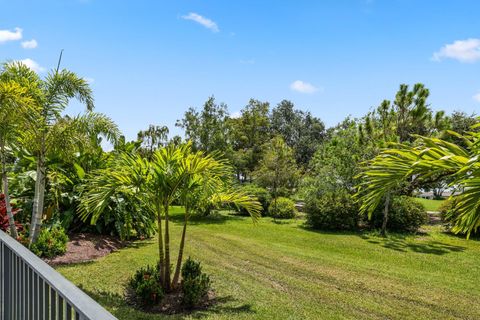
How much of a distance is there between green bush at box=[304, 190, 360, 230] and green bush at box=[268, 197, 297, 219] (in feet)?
14.0

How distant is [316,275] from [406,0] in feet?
20.5

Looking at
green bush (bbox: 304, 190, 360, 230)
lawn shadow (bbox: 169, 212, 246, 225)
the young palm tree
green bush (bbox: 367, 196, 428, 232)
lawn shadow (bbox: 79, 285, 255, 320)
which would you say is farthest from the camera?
lawn shadow (bbox: 169, 212, 246, 225)

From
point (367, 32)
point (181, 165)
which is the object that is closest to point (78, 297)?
point (181, 165)

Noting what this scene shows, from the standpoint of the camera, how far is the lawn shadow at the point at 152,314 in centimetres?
543

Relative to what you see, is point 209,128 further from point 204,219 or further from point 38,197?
point 38,197

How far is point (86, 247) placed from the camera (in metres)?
9.52

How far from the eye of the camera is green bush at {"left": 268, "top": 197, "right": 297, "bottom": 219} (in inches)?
800

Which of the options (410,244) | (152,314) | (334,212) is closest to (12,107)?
(152,314)

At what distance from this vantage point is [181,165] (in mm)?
5844

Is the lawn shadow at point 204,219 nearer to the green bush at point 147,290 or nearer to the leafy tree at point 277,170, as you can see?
the leafy tree at point 277,170

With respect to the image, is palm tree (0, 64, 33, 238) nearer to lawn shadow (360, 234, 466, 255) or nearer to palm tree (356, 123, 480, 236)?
palm tree (356, 123, 480, 236)

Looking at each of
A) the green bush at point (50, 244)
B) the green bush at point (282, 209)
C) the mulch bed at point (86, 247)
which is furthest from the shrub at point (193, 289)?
the green bush at point (282, 209)

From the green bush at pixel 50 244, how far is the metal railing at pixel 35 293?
5.83m

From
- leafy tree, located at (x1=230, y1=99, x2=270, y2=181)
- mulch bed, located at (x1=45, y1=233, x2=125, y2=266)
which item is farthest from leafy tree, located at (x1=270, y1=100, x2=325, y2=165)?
Answer: mulch bed, located at (x1=45, y1=233, x2=125, y2=266)
